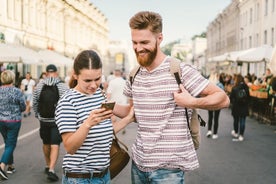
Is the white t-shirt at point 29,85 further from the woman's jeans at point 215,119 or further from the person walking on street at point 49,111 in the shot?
the person walking on street at point 49,111

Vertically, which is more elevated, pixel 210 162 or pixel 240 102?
pixel 240 102

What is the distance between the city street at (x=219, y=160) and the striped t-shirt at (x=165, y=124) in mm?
4042

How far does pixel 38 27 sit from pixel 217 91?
36562 mm

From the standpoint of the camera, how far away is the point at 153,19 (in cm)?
289

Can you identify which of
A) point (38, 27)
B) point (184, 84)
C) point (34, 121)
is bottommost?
point (34, 121)

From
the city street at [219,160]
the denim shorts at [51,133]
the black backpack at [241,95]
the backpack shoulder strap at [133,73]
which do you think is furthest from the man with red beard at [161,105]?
the black backpack at [241,95]

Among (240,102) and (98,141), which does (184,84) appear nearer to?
(98,141)

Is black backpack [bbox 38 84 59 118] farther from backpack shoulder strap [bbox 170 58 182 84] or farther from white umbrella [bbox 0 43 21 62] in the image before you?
white umbrella [bbox 0 43 21 62]

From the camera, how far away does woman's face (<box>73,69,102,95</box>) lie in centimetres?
305

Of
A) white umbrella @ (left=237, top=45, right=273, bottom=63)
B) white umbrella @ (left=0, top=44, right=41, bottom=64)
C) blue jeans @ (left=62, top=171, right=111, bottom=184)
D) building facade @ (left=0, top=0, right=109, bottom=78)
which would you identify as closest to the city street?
blue jeans @ (left=62, top=171, right=111, bottom=184)

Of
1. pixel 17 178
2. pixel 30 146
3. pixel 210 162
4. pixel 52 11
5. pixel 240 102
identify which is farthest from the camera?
pixel 52 11

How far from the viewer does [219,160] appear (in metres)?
8.71

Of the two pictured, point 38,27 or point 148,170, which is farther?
point 38,27

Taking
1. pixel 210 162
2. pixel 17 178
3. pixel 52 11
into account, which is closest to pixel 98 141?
pixel 17 178
